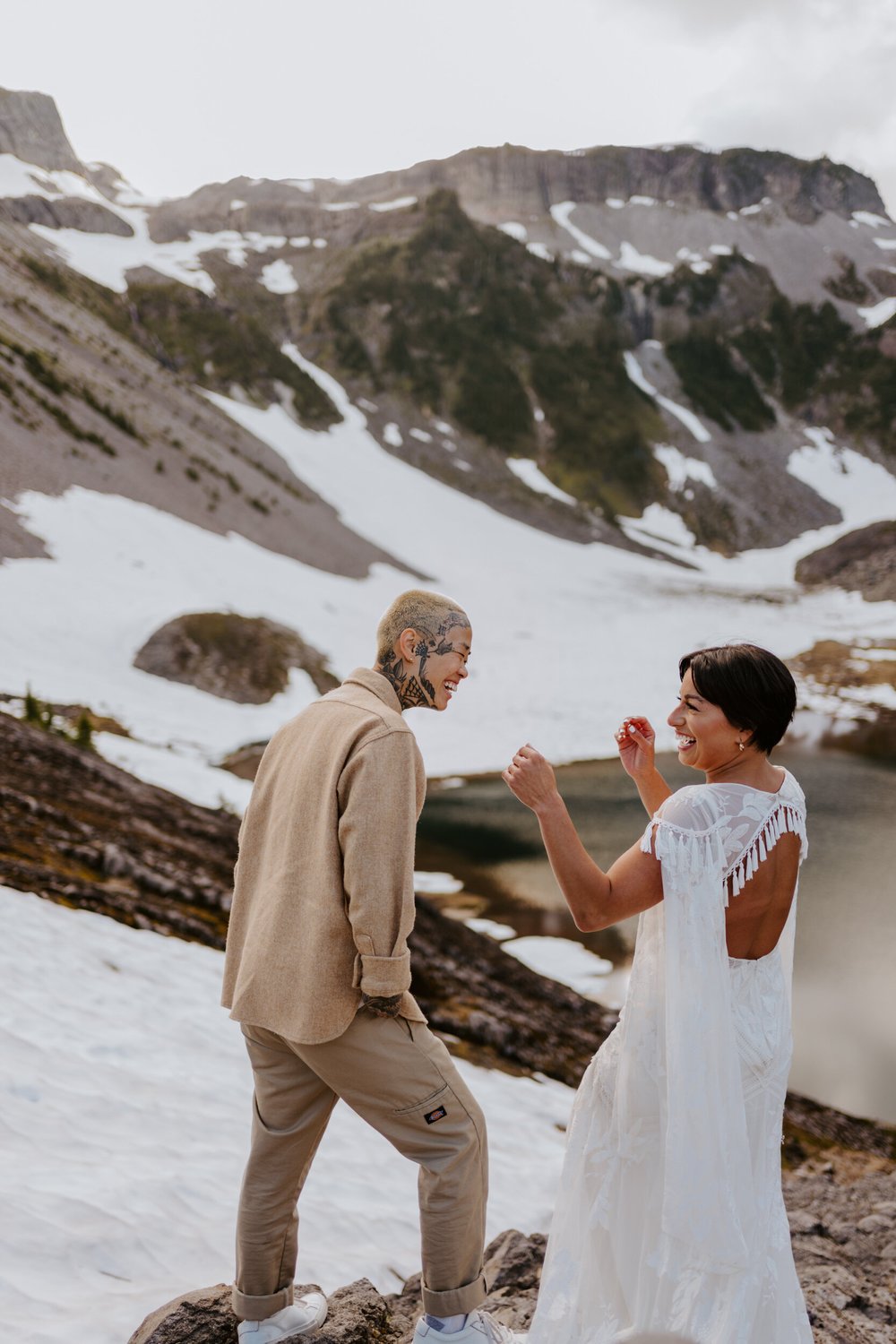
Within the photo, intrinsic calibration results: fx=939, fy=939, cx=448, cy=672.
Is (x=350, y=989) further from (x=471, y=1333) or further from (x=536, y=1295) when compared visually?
(x=536, y=1295)

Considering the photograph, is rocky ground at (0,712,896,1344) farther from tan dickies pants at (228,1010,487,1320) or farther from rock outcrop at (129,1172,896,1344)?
tan dickies pants at (228,1010,487,1320)

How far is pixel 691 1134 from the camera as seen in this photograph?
2.68 meters

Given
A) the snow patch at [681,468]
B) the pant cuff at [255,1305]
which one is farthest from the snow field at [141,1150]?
the snow patch at [681,468]

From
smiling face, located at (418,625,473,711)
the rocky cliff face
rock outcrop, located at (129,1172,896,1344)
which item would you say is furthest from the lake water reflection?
the rocky cliff face

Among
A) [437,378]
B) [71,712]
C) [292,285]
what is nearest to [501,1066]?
[71,712]

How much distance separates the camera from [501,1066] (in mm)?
8008

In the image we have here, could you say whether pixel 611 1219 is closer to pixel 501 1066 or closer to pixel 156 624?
pixel 501 1066

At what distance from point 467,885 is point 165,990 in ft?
34.1

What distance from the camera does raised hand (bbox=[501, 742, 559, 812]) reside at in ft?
8.90

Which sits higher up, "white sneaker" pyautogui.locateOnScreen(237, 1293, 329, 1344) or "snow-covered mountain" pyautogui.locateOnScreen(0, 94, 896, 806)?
"snow-covered mountain" pyautogui.locateOnScreen(0, 94, 896, 806)

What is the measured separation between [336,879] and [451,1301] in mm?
1363

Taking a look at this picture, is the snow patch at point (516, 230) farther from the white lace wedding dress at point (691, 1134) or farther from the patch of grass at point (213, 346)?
the white lace wedding dress at point (691, 1134)

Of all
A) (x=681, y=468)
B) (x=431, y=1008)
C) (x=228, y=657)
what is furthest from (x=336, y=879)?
(x=681, y=468)

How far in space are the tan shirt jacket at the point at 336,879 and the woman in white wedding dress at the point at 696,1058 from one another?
39 cm
